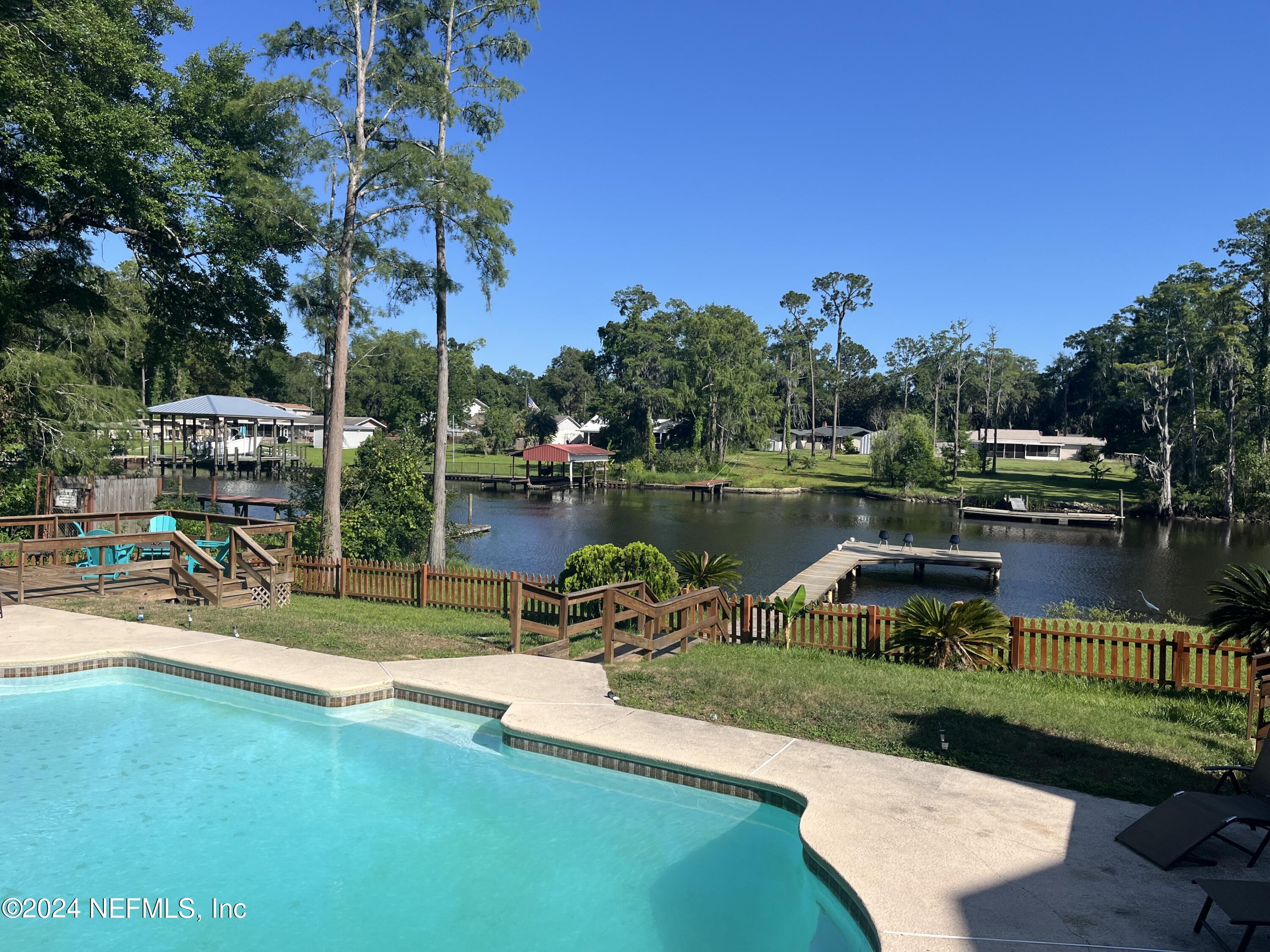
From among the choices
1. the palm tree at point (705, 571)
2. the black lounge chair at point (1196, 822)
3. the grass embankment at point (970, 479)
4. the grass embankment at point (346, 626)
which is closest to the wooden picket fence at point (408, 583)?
the grass embankment at point (346, 626)

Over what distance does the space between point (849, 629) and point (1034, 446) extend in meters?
88.4

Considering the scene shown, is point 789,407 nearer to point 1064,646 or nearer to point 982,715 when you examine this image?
point 1064,646

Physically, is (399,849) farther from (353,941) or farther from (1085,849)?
(1085,849)

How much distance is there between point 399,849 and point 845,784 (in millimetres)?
3814

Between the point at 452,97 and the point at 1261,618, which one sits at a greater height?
the point at 452,97

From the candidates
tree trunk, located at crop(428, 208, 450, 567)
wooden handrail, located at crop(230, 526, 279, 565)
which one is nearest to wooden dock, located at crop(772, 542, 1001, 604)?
tree trunk, located at crop(428, 208, 450, 567)

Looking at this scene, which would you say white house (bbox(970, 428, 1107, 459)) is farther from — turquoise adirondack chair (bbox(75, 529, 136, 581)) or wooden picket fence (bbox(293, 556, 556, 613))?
turquoise adirondack chair (bbox(75, 529, 136, 581))

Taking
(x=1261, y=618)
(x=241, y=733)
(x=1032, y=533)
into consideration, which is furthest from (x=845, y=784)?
(x=1032, y=533)

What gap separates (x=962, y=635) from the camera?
40.5 ft

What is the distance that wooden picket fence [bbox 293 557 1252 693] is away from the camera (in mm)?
11172

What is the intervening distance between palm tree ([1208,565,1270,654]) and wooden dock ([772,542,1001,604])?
17.9 m

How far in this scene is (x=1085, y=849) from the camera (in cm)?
598

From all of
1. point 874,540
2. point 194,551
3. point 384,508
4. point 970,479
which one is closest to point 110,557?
point 194,551

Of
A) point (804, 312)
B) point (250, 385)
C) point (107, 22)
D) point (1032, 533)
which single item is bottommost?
point (1032, 533)
